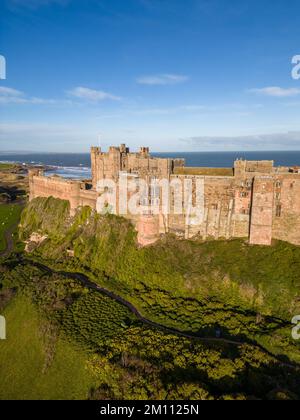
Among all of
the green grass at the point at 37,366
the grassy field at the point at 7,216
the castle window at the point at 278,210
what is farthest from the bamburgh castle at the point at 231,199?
the grassy field at the point at 7,216

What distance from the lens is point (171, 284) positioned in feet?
122

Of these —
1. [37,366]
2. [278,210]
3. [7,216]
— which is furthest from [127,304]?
[7,216]

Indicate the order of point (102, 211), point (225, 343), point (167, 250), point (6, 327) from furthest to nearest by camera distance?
point (102, 211) → point (167, 250) → point (6, 327) → point (225, 343)

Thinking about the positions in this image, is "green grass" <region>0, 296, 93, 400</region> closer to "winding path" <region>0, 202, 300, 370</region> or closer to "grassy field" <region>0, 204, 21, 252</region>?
"winding path" <region>0, 202, 300, 370</region>

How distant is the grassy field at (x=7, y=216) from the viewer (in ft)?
212

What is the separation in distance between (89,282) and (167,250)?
12.0m

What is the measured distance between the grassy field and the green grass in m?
26.6

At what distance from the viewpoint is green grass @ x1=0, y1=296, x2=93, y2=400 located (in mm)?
27797

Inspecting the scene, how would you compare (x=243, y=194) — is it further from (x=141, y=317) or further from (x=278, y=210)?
(x=141, y=317)

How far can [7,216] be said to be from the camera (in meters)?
78.1

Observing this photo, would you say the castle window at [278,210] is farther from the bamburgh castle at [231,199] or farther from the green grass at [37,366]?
the green grass at [37,366]

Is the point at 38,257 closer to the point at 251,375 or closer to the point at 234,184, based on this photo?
the point at 234,184

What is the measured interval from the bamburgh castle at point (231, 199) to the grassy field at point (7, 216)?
31800 mm
